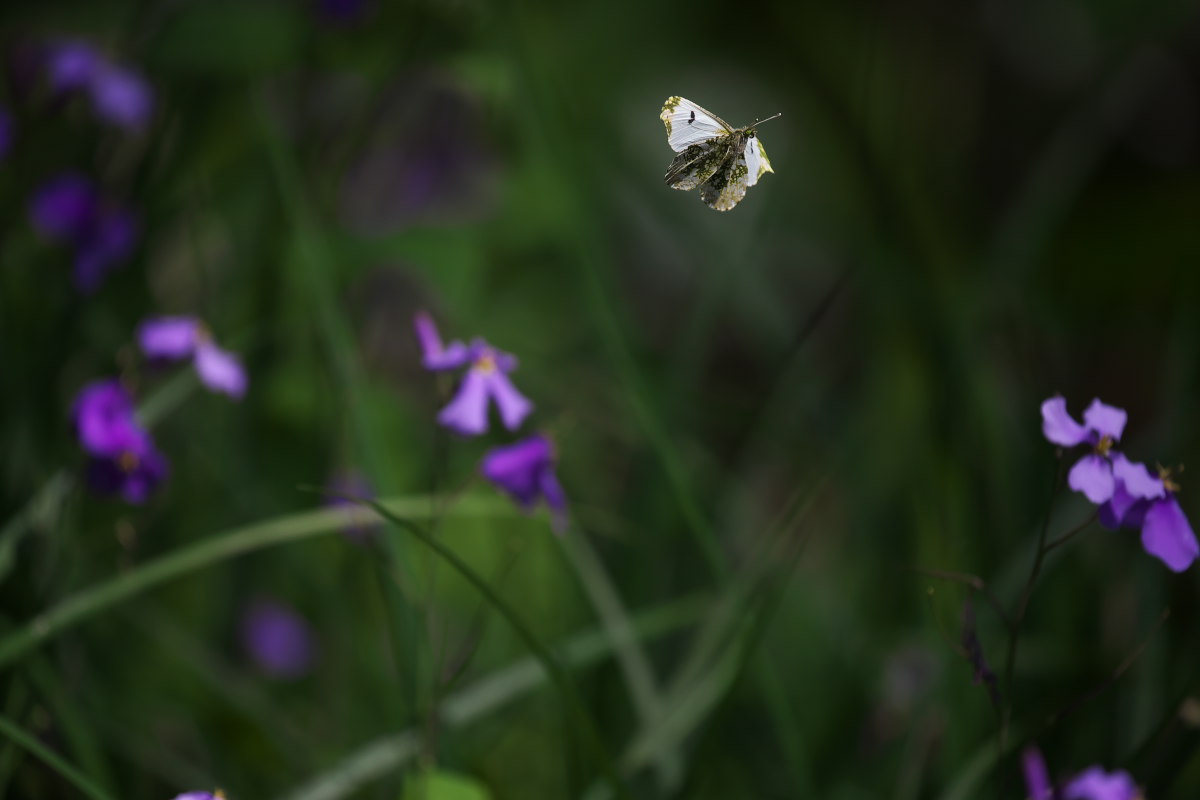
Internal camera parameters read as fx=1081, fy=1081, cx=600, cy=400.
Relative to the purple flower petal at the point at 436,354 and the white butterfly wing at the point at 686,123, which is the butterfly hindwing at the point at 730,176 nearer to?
the white butterfly wing at the point at 686,123

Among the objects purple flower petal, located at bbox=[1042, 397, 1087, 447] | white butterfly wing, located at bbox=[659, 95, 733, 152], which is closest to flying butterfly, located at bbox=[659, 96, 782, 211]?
white butterfly wing, located at bbox=[659, 95, 733, 152]

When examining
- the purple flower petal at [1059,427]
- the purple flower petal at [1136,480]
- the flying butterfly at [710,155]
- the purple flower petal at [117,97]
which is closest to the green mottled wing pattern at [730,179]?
the flying butterfly at [710,155]

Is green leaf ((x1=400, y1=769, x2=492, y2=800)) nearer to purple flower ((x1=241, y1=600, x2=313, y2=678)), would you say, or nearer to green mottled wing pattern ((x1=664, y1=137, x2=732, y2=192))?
green mottled wing pattern ((x1=664, y1=137, x2=732, y2=192))

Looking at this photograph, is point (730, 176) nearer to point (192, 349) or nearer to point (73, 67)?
point (192, 349)

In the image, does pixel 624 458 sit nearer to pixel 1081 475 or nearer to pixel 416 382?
pixel 416 382

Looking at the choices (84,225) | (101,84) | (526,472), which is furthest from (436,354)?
(101,84)

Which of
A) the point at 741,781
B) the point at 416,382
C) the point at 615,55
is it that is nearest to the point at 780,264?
the point at 615,55
